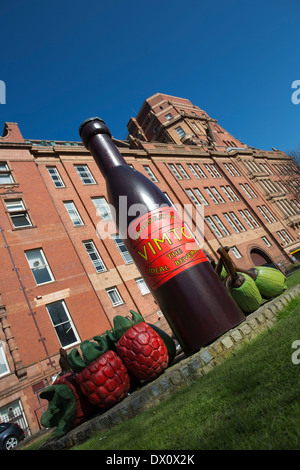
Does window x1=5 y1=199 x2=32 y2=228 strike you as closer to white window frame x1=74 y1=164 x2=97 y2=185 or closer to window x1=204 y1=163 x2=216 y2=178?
white window frame x1=74 y1=164 x2=97 y2=185

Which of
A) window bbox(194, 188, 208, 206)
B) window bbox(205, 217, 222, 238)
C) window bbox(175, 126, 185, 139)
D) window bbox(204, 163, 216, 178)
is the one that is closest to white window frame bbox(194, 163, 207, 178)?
window bbox(204, 163, 216, 178)

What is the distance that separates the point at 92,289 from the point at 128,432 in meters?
13.2

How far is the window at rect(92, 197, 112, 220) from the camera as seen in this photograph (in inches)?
791

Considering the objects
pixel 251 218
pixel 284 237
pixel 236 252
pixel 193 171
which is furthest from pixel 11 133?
pixel 284 237

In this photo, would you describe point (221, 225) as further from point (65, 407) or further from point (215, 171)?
point (65, 407)

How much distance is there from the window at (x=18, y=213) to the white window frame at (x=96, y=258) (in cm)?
390

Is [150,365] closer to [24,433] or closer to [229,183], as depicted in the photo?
[24,433]

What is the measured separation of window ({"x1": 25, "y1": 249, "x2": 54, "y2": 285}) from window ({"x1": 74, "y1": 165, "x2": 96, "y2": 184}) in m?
7.73

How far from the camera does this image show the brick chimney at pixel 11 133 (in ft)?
62.1

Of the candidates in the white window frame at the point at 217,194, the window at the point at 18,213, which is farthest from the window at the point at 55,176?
the white window frame at the point at 217,194

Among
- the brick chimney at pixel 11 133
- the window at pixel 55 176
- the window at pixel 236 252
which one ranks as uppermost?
the brick chimney at pixel 11 133

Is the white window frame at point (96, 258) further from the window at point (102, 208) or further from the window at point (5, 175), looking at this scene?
the window at point (5, 175)

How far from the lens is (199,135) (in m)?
41.2
